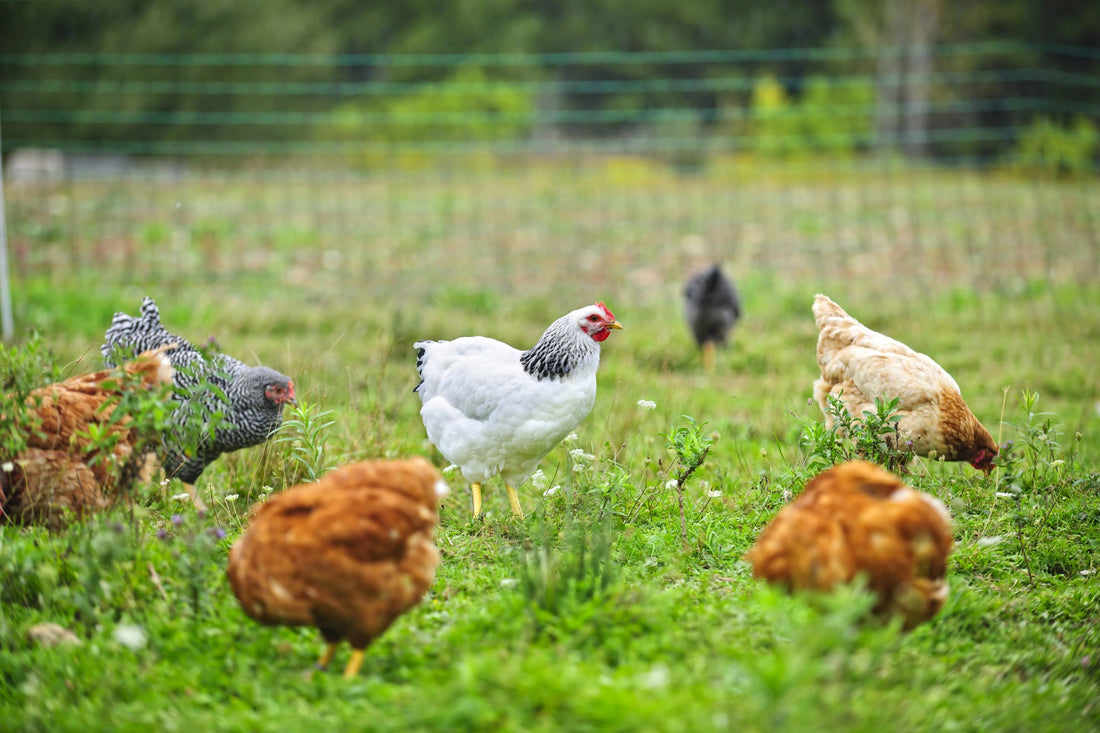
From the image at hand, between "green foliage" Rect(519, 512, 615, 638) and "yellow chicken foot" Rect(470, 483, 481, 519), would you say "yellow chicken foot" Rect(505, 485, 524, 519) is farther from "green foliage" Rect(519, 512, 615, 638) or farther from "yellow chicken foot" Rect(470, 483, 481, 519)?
"green foliage" Rect(519, 512, 615, 638)

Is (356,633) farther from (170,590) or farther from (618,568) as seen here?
(618,568)

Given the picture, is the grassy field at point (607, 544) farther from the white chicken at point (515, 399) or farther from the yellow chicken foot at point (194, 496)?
the white chicken at point (515, 399)

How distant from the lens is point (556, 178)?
1420 centimetres

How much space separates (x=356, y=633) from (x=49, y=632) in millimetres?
932

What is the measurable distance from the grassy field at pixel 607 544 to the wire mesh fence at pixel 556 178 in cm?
36

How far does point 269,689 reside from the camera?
8.45 feet

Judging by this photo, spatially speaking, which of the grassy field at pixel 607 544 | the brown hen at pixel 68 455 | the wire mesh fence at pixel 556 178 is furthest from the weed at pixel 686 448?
the wire mesh fence at pixel 556 178

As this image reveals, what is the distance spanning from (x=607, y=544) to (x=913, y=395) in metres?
1.63

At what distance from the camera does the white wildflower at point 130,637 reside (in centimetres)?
253

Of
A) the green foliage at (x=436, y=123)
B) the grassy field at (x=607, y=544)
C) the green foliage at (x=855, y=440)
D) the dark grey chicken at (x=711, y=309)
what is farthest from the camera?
the green foliage at (x=436, y=123)

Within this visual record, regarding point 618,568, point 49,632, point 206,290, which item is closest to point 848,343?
point 618,568

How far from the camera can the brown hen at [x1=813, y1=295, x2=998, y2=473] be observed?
3.91 meters

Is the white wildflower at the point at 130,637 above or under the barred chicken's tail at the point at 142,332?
under

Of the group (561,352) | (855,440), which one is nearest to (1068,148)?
(855,440)
